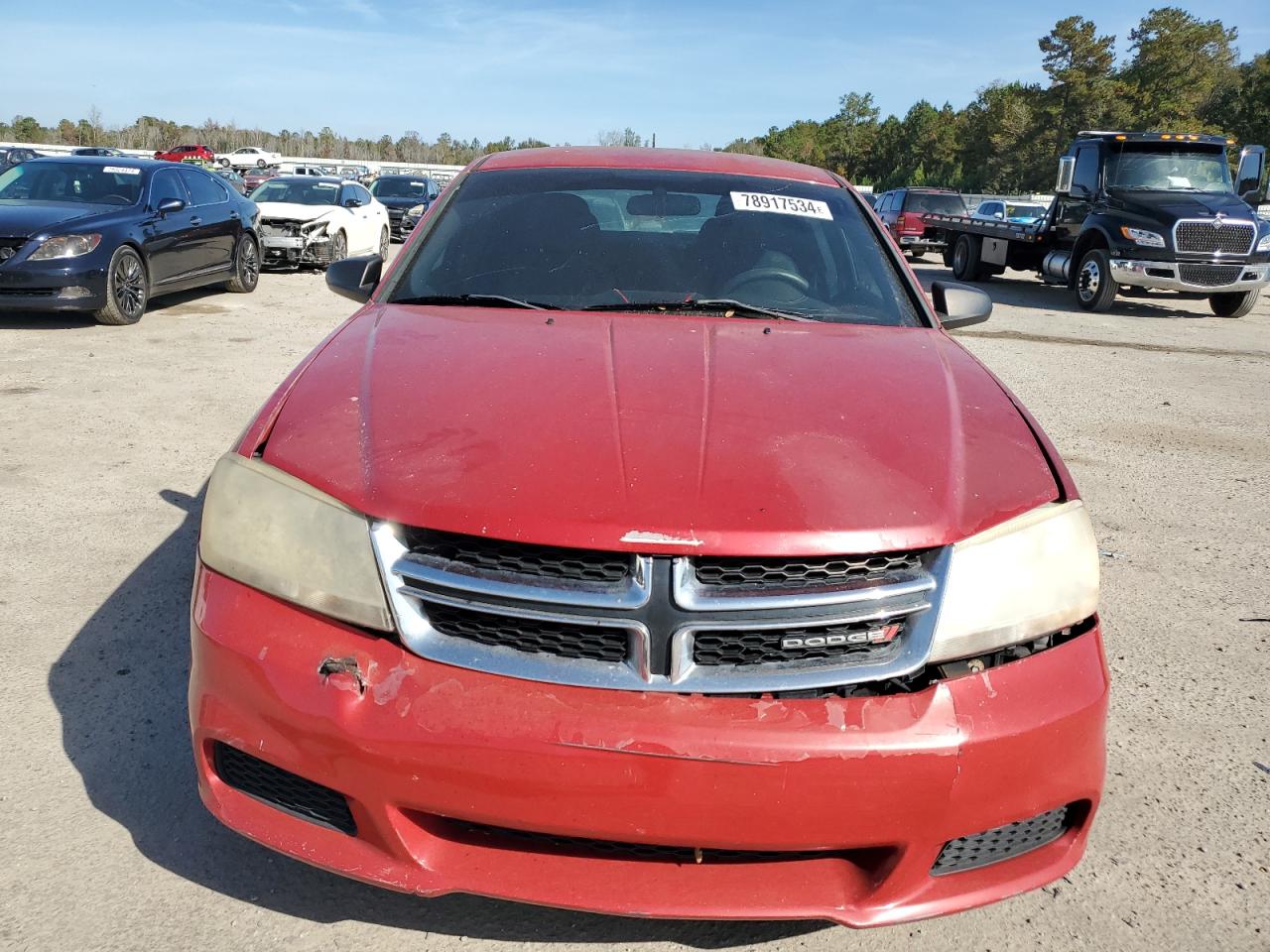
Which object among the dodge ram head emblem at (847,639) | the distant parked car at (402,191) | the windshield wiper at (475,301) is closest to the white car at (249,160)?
the distant parked car at (402,191)

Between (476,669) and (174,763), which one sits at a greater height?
(476,669)

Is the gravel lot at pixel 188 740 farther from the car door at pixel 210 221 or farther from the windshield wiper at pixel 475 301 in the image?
the car door at pixel 210 221

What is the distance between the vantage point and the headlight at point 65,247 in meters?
8.62

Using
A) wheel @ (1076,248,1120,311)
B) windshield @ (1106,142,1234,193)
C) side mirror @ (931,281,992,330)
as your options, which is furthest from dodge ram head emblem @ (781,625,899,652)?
windshield @ (1106,142,1234,193)

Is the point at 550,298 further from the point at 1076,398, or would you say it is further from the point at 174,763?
the point at 1076,398

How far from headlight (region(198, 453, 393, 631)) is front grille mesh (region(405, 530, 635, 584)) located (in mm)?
118

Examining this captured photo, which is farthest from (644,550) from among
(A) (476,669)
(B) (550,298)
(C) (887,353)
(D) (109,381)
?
(D) (109,381)

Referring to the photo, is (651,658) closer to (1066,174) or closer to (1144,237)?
(1144,237)

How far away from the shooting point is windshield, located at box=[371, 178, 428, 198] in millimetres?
23344

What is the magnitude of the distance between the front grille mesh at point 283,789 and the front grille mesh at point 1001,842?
3.53 ft

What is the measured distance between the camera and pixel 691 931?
2.10m

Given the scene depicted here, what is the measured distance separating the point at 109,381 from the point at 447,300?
5150 millimetres

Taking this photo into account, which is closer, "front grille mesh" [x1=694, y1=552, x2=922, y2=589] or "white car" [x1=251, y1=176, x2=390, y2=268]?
"front grille mesh" [x1=694, y1=552, x2=922, y2=589]

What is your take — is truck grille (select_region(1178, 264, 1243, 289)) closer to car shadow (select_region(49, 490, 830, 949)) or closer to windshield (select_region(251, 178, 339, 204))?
windshield (select_region(251, 178, 339, 204))
